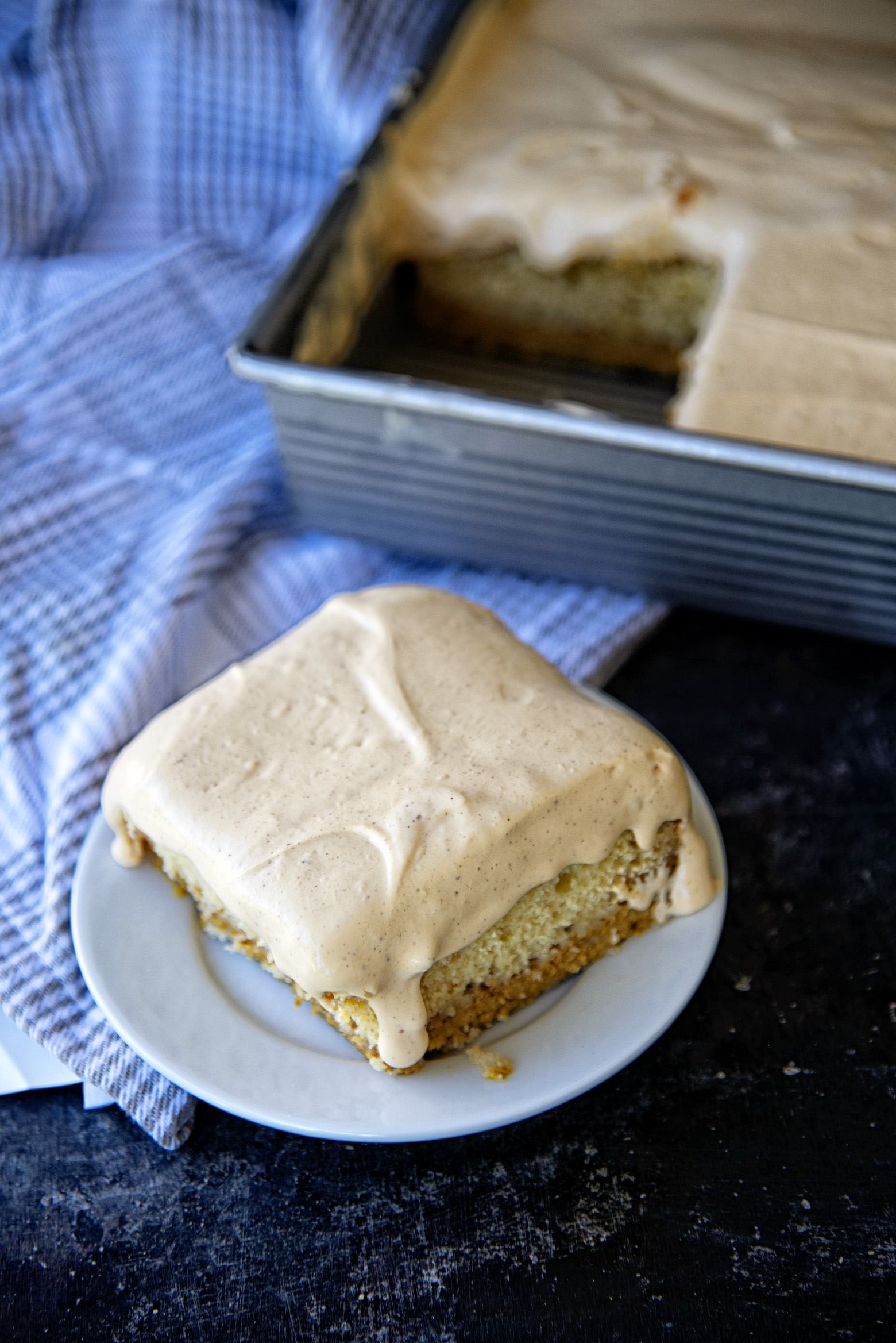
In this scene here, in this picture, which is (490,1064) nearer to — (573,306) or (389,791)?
(389,791)

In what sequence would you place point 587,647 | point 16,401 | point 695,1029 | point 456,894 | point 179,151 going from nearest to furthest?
1. point 456,894
2. point 695,1029
3. point 587,647
4. point 16,401
5. point 179,151

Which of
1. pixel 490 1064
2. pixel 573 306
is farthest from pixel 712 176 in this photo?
pixel 490 1064

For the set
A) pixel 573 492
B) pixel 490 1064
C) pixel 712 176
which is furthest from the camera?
pixel 712 176

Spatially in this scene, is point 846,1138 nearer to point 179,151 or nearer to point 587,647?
point 587,647

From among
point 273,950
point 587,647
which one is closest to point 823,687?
point 587,647

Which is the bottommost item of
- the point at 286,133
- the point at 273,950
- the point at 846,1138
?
the point at 846,1138

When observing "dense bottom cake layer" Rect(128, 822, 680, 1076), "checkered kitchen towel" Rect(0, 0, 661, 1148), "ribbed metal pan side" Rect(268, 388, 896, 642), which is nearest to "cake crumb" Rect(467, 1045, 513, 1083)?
"dense bottom cake layer" Rect(128, 822, 680, 1076)
